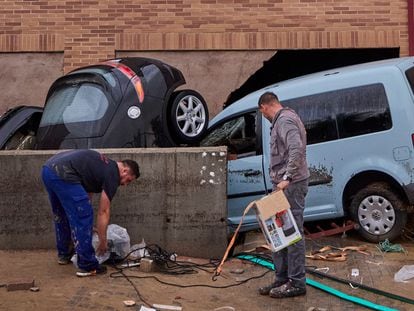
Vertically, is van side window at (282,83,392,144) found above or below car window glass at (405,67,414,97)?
below

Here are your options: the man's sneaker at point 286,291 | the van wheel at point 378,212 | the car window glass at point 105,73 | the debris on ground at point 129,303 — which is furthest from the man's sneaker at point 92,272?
the van wheel at point 378,212

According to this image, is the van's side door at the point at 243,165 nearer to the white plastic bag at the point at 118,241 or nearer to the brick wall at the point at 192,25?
the white plastic bag at the point at 118,241

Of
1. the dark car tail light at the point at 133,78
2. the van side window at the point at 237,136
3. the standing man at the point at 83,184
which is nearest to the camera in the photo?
the standing man at the point at 83,184

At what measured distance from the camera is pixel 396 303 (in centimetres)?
504

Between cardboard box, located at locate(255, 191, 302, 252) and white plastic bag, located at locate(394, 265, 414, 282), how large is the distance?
127cm

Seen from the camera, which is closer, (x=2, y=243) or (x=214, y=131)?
(x=2, y=243)

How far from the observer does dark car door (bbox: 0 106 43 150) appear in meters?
7.55

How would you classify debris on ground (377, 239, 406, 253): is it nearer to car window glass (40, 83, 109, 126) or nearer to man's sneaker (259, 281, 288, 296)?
man's sneaker (259, 281, 288, 296)

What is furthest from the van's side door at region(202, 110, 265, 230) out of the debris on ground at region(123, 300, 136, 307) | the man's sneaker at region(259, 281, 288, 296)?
the debris on ground at region(123, 300, 136, 307)

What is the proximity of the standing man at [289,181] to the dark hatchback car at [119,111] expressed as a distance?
213 centimetres

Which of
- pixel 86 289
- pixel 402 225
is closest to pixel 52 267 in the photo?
pixel 86 289

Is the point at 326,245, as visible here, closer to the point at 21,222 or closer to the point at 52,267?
the point at 52,267

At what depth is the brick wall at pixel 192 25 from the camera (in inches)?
383

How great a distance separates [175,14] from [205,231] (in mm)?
4639
